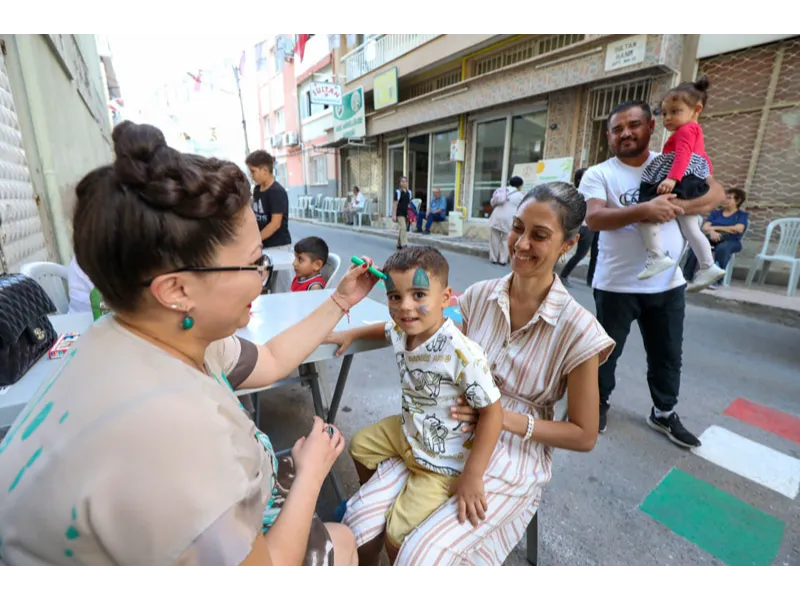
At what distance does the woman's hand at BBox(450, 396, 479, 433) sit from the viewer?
122cm

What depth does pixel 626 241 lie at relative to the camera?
87.0 inches

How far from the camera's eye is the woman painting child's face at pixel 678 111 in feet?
7.48

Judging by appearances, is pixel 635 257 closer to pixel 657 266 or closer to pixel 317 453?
pixel 657 266

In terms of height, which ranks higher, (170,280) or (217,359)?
(170,280)

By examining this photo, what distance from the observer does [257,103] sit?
25.7 metres

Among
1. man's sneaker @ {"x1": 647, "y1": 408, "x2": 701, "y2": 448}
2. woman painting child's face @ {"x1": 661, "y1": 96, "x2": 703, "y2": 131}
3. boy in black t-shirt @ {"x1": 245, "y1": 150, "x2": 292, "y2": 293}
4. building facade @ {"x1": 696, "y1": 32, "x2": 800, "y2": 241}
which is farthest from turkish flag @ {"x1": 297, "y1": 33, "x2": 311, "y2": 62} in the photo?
man's sneaker @ {"x1": 647, "y1": 408, "x2": 701, "y2": 448}

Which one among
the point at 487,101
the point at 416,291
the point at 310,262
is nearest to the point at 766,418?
the point at 416,291

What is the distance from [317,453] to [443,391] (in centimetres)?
45

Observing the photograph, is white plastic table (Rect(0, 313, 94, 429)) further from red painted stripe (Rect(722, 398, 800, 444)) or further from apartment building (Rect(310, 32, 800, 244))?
apartment building (Rect(310, 32, 800, 244))

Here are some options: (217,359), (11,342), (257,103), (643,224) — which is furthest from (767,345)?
(257,103)

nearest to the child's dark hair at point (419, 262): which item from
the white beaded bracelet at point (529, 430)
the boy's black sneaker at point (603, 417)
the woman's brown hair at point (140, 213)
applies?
the white beaded bracelet at point (529, 430)

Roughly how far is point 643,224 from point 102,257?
7.80 feet

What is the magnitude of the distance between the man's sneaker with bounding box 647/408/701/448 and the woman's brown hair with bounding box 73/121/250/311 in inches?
110

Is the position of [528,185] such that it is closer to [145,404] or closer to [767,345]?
[767,345]
